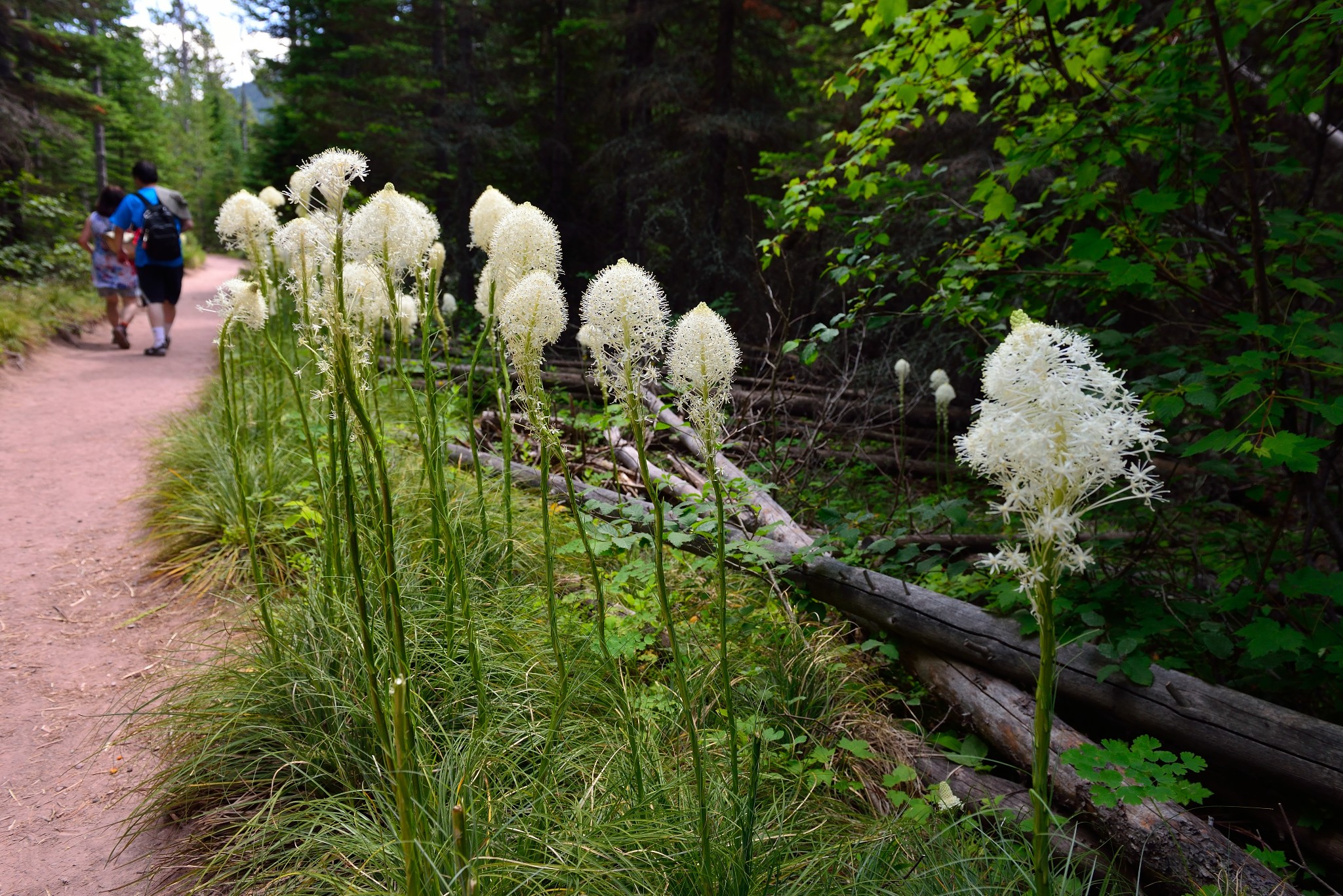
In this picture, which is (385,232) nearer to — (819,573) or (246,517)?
(246,517)

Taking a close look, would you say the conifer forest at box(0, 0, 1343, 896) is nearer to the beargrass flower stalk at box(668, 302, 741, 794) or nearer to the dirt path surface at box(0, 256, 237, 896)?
the beargrass flower stalk at box(668, 302, 741, 794)

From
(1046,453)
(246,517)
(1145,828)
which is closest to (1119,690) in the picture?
(1145,828)

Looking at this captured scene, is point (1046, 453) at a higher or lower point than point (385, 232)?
lower

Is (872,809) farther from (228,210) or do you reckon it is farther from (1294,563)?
(228,210)

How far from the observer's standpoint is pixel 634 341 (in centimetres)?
171

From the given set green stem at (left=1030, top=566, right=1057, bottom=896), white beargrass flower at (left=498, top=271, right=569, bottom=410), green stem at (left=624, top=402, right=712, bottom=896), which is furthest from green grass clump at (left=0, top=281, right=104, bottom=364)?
green stem at (left=1030, top=566, right=1057, bottom=896)

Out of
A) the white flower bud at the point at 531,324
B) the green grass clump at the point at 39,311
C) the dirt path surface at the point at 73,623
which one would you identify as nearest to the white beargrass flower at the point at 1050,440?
the white flower bud at the point at 531,324

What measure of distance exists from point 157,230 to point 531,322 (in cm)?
940

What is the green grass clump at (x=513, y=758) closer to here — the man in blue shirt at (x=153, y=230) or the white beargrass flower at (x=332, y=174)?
the white beargrass flower at (x=332, y=174)

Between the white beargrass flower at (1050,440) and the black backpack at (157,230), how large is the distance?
10545 millimetres

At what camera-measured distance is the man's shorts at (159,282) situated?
9328 millimetres

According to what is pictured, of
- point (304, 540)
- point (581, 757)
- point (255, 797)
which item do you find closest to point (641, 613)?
point (581, 757)

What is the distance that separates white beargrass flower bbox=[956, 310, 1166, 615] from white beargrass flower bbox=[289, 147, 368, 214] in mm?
1538

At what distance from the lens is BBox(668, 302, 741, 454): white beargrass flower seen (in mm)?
1646
